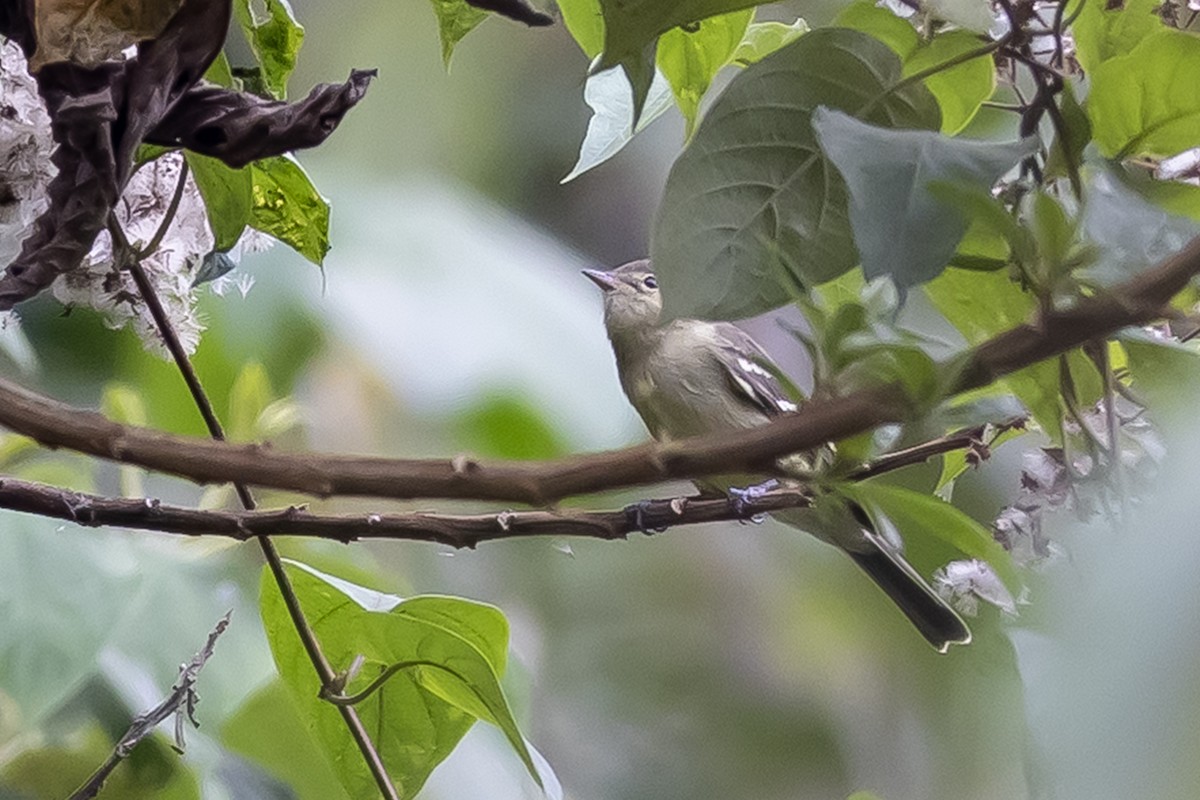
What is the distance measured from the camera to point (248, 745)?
904mm

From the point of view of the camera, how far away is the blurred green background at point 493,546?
3.05 feet

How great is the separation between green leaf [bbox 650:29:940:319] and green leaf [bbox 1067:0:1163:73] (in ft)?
0.17

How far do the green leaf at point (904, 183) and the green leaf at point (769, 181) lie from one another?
47 mm

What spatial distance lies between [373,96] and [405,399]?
587 mm

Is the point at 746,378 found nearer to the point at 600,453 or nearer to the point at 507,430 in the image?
the point at 507,430

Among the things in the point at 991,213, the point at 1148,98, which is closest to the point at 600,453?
the point at 991,213

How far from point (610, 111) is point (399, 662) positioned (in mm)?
261

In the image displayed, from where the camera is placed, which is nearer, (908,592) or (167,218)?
(167,218)

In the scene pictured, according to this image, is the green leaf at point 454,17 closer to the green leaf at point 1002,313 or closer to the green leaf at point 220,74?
the green leaf at point 220,74

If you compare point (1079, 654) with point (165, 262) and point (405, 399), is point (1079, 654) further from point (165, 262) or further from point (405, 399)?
point (405, 399)

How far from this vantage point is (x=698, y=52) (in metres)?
0.53

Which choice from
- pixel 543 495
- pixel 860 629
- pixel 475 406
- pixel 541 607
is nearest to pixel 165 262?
pixel 543 495

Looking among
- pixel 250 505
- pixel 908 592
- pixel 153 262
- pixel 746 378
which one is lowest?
pixel 908 592

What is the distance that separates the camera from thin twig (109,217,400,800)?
0.49m
